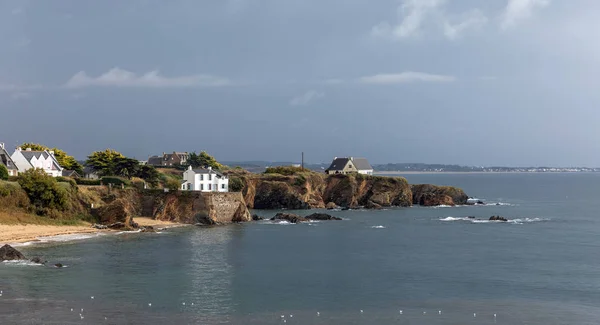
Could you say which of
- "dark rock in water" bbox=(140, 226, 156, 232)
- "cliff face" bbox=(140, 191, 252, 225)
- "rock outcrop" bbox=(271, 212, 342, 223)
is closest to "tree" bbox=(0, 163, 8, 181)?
"cliff face" bbox=(140, 191, 252, 225)

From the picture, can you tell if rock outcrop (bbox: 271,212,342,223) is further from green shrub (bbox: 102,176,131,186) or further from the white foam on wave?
the white foam on wave

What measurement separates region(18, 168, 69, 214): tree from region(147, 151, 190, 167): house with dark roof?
3076 inches

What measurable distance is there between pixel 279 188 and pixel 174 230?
147 ft

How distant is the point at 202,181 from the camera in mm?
94562

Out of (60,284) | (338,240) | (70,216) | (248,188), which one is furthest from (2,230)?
(248,188)

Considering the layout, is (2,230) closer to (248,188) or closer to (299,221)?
(299,221)

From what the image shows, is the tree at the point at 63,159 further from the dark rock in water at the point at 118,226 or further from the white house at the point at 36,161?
the dark rock in water at the point at 118,226

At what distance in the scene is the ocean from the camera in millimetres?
37531

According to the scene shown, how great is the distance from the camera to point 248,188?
122m

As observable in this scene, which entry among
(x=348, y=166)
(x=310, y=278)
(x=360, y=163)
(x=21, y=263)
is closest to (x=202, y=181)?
(x=21, y=263)

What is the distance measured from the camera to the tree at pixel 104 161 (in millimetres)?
106231

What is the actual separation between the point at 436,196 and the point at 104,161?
69.7 meters

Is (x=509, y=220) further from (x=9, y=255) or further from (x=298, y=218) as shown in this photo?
(x=9, y=255)

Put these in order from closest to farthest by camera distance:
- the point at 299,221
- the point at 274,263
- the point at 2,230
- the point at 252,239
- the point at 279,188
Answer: the point at 274,263 < the point at 2,230 < the point at 252,239 < the point at 299,221 < the point at 279,188
